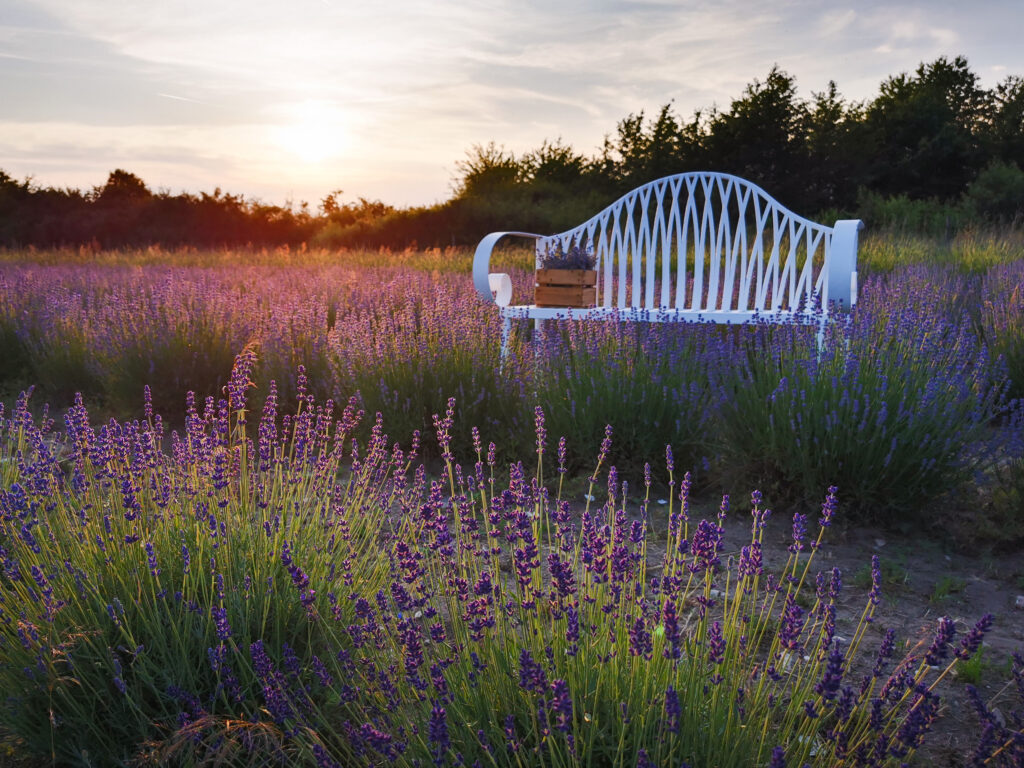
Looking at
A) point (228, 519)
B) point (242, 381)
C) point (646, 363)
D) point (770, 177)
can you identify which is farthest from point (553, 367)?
point (770, 177)

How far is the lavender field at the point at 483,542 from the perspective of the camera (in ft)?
4.77

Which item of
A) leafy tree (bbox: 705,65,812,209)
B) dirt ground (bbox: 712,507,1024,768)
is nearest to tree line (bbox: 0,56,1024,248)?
leafy tree (bbox: 705,65,812,209)

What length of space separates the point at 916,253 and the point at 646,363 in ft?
22.6

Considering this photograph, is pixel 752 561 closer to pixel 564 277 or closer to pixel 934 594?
pixel 934 594

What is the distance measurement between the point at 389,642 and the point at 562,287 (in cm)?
431

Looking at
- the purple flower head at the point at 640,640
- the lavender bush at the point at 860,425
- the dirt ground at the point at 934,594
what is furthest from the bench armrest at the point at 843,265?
the purple flower head at the point at 640,640

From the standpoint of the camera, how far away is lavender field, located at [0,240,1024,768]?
146 cm

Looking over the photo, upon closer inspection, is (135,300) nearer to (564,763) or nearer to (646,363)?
(646,363)

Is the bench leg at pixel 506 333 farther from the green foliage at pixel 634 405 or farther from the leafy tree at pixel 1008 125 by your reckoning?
the leafy tree at pixel 1008 125

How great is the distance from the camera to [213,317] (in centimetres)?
575

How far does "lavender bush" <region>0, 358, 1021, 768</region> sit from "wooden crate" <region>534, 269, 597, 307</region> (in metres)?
3.48

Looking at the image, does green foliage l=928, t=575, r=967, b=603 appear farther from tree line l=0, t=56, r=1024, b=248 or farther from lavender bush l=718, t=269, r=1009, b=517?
tree line l=0, t=56, r=1024, b=248

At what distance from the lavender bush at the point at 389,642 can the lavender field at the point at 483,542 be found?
0.04ft

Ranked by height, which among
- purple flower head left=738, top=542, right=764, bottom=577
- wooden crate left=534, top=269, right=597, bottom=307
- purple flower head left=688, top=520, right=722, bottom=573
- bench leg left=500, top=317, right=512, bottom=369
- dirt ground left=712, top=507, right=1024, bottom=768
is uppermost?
wooden crate left=534, top=269, right=597, bottom=307
